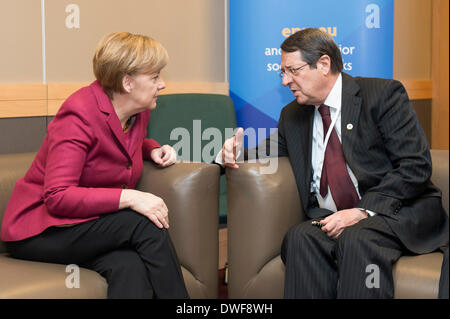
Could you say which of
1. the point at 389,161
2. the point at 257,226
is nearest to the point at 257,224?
the point at 257,226

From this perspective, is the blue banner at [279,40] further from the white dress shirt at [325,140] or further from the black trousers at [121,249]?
the black trousers at [121,249]

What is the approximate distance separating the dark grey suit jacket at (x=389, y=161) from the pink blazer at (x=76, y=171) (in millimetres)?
773

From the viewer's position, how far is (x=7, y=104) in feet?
8.82

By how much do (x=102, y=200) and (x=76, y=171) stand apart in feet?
0.47

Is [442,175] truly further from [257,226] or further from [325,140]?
[257,226]

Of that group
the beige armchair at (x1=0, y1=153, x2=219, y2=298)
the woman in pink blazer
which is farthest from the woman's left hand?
the woman in pink blazer

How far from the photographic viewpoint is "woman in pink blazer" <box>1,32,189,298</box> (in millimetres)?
1950

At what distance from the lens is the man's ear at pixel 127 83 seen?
2168 mm

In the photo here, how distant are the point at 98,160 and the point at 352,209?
998 mm

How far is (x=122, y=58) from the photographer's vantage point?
6.97ft

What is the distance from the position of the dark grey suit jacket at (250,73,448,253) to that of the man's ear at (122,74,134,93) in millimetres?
760

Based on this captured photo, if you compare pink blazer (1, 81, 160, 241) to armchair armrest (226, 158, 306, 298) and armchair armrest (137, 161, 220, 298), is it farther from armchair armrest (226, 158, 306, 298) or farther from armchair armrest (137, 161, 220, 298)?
armchair armrest (226, 158, 306, 298)

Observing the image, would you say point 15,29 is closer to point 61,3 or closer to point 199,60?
point 61,3

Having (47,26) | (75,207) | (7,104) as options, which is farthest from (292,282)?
(47,26)
